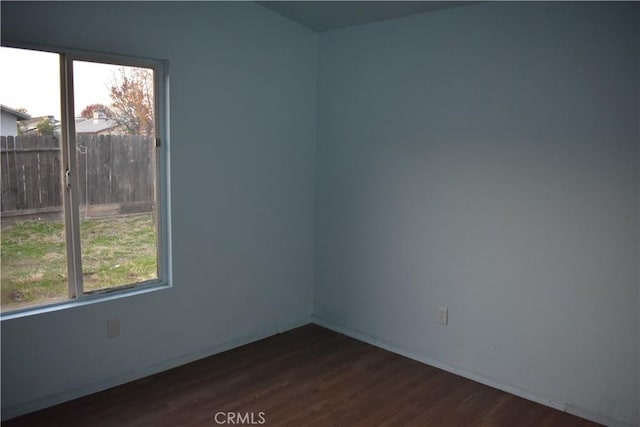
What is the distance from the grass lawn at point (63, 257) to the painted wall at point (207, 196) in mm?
147

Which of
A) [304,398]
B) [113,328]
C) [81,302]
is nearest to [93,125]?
[81,302]

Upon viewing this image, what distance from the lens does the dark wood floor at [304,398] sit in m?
2.65

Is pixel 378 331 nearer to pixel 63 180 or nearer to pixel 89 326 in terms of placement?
pixel 89 326

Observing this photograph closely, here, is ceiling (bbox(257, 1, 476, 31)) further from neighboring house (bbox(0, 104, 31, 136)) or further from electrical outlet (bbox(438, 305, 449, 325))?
electrical outlet (bbox(438, 305, 449, 325))

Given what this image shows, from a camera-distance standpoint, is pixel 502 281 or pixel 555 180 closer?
pixel 555 180

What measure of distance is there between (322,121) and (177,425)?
94.3 inches

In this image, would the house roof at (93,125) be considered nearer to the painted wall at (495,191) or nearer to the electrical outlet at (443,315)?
the painted wall at (495,191)

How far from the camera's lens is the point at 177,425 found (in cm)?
258

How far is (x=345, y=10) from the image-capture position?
328 cm

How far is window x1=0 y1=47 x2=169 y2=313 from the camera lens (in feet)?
8.40

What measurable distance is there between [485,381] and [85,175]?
2720 millimetres

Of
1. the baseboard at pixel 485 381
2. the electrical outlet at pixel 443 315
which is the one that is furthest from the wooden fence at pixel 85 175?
the electrical outlet at pixel 443 315

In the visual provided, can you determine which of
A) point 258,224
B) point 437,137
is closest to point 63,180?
point 258,224

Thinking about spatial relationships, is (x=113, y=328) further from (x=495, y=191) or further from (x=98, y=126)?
(x=495, y=191)
